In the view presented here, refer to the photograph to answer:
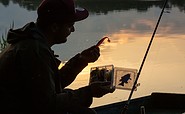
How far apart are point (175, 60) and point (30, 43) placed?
283 inches

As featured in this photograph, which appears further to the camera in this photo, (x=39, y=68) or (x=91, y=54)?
(x=91, y=54)

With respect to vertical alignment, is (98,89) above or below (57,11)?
below

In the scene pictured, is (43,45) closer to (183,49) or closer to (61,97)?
(61,97)

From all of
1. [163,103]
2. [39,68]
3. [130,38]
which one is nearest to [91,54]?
[39,68]

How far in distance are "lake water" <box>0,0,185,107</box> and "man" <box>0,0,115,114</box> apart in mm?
4167

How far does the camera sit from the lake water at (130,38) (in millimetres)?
6955

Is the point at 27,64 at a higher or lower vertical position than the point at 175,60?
higher

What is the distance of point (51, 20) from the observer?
174 centimetres

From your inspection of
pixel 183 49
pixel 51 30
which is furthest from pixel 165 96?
pixel 183 49

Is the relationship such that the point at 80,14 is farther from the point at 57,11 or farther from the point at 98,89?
the point at 98,89

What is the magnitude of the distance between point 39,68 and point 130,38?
978 cm

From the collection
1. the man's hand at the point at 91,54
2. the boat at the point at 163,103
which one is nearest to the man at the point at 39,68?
the man's hand at the point at 91,54

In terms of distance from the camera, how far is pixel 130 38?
445 inches

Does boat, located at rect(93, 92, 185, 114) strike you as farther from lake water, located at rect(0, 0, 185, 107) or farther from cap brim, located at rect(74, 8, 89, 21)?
cap brim, located at rect(74, 8, 89, 21)
